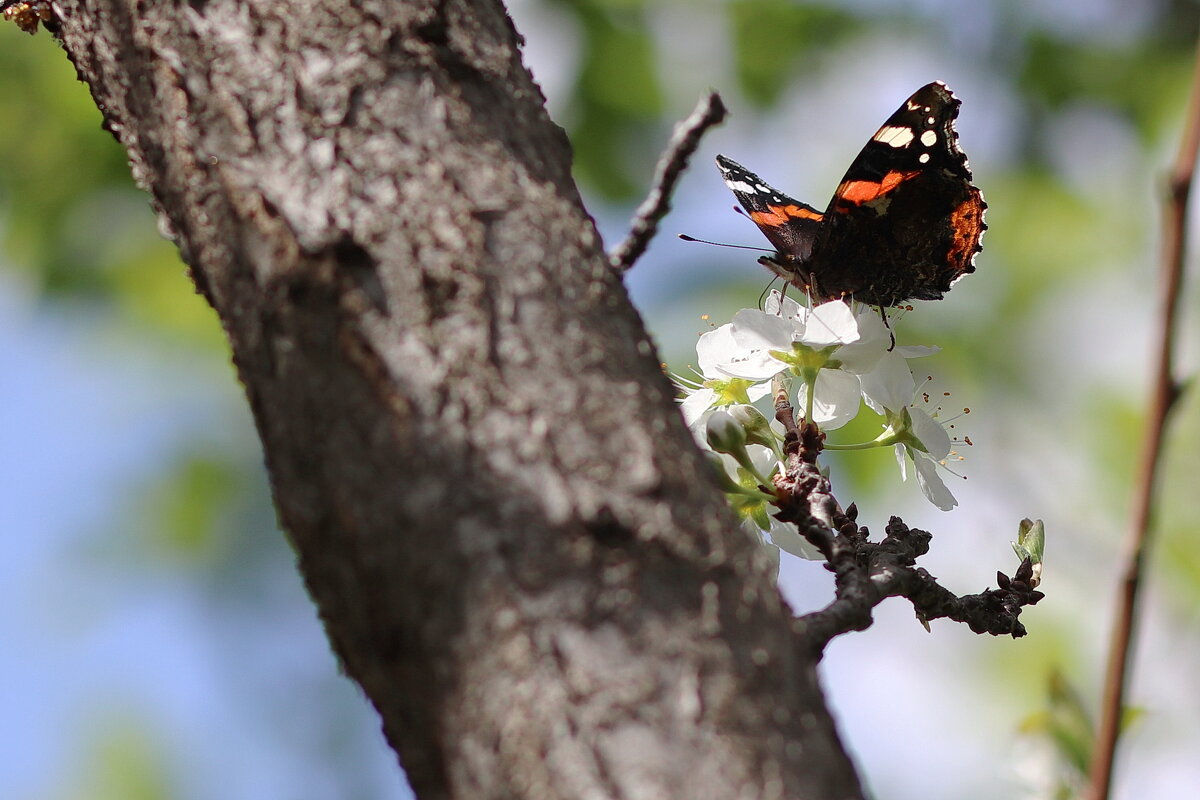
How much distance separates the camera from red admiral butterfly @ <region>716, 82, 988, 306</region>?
7.73 feet

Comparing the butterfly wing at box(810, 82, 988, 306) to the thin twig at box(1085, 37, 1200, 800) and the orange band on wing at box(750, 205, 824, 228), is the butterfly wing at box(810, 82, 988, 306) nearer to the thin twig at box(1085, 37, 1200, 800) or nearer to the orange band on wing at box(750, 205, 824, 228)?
the orange band on wing at box(750, 205, 824, 228)

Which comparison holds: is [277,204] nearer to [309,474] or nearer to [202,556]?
[309,474]

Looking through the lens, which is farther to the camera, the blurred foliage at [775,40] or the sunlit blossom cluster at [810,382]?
the blurred foliage at [775,40]

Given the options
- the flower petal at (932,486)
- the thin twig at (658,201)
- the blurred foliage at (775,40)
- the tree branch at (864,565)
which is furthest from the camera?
the blurred foliage at (775,40)

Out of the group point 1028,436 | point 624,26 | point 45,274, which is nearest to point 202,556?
point 45,274

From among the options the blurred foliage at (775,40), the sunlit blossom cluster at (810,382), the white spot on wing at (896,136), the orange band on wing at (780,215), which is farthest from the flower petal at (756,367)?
the blurred foliage at (775,40)

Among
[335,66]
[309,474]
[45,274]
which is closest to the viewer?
[309,474]

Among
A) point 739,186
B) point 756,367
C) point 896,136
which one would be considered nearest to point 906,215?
point 896,136

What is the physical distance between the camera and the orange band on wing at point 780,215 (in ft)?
8.05

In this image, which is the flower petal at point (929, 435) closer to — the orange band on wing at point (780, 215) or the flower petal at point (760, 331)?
the flower petal at point (760, 331)

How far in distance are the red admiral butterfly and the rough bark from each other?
56.2 inches

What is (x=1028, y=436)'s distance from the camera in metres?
5.04

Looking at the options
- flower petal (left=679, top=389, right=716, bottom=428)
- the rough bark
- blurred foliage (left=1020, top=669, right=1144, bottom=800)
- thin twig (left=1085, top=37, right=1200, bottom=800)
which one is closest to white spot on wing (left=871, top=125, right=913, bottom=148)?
flower petal (left=679, top=389, right=716, bottom=428)

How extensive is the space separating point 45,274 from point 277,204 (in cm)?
346
